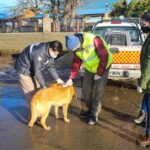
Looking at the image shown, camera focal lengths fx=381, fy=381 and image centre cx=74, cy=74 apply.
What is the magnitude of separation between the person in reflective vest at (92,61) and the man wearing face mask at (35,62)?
0.30 m

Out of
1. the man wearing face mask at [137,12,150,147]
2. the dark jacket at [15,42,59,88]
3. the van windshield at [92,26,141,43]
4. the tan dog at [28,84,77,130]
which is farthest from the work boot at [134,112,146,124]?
the van windshield at [92,26,141,43]

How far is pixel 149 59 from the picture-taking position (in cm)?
542

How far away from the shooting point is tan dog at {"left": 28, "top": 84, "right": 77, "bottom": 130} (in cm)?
616

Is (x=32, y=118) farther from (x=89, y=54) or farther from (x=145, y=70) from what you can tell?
(x=145, y=70)

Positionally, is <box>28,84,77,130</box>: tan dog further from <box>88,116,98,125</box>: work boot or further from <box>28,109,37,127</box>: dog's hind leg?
<box>88,116,98,125</box>: work boot

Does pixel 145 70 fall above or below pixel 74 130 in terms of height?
above

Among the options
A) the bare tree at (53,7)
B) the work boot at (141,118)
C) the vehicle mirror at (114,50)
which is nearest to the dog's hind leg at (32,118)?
the work boot at (141,118)

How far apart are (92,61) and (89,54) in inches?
6.0

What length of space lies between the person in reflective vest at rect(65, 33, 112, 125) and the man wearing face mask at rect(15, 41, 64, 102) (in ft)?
0.99

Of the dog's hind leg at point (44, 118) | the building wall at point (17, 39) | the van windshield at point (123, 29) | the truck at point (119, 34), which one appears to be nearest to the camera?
the dog's hind leg at point (44, 118)

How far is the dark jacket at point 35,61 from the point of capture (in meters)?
6.16

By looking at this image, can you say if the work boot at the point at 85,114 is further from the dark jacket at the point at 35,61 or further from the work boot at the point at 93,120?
the dark jacket at the point at 35,61

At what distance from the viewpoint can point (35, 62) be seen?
6.15 metres

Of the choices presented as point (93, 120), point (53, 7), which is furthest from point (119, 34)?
point (53, 7)
